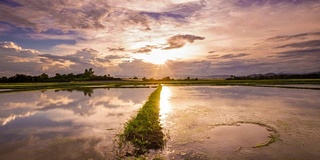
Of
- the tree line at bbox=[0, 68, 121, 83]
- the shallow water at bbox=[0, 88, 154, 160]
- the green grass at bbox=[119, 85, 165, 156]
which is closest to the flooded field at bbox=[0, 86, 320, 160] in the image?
the shallow water at bbox=[0, 88, 154, 160]

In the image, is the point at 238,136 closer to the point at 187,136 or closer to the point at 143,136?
the point at 187,136

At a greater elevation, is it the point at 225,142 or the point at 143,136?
the point at 143,136

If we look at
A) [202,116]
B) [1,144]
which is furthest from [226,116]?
[1,144]

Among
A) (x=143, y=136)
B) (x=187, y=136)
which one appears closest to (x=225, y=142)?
(x=187, y=136)

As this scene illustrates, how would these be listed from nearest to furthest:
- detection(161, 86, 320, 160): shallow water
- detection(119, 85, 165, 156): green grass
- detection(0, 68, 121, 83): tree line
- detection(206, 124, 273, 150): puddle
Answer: detection(161, 86, 320, 160): shallow water
detection(119, 85, 165, 156): green grass
detection(206, 124, 273, 150): puddle
detection(0, 68, 121, 83): tree line

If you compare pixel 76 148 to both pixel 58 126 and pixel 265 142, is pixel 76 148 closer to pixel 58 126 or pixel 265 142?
pixel 58 126

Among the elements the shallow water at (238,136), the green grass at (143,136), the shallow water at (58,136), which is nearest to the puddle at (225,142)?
the shallow water at (238,136)

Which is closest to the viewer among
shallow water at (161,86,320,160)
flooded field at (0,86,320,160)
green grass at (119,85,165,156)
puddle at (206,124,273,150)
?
shallow water at (161,86,320,160)

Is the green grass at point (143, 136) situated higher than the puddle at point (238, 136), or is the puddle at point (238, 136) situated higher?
the green grass at point (143, 136)

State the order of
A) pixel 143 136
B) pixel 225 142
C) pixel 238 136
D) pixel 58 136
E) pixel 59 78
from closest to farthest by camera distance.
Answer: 1. pixel 225 142
2. pixel 143 136
3. pixel 238 136
4. pixel 58 136
5. pixel 59 78

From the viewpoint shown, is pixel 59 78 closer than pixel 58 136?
No

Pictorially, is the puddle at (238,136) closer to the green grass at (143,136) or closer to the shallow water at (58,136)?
the green grass at (143,136)

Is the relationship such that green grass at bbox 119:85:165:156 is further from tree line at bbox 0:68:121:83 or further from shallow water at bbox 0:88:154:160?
tree line at bbox 0:68:121:83

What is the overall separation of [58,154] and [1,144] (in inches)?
137
